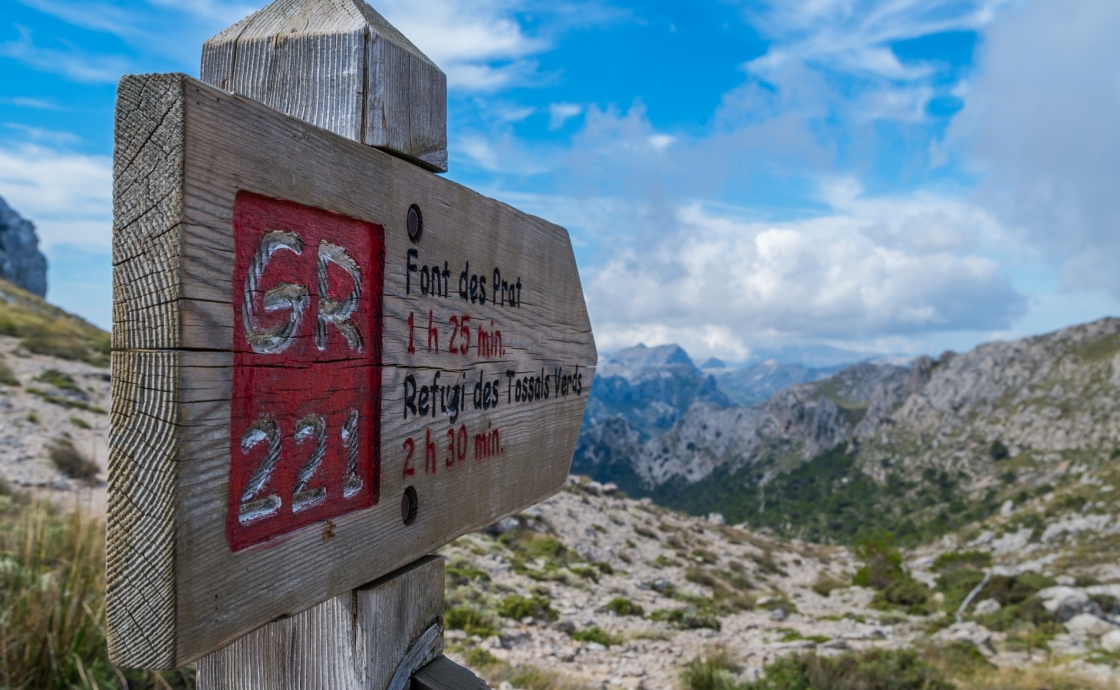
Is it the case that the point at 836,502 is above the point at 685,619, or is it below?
below

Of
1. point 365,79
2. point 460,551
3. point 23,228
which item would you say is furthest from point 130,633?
point 23,228

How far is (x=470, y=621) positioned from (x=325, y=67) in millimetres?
6562

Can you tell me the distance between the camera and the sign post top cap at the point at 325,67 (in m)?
1.41

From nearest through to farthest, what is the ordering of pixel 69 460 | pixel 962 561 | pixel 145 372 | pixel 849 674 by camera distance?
1. pixel 145 372
2. pixel 849 674
3. pixel 69 460
4. pixel 962 561

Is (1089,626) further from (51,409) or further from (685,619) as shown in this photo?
(51,409)

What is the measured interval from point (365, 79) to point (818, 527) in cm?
5978

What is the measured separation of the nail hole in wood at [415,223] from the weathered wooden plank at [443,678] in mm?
1020

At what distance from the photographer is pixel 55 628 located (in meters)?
3.36

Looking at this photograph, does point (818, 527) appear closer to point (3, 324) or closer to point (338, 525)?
point (3, 324)

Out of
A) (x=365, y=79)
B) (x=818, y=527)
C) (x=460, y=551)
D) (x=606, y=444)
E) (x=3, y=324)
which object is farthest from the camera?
(x=606, y=444)

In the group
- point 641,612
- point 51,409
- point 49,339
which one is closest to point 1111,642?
point 641,612

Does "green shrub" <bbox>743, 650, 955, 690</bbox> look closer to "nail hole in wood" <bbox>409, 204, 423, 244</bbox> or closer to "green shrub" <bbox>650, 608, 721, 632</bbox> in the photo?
"green shrub" <bbox>650, 608, 721, 632</bbox>

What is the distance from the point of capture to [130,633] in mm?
939

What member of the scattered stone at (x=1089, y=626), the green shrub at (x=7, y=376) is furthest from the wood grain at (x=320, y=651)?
the green shrub at (x=7, y=376)
